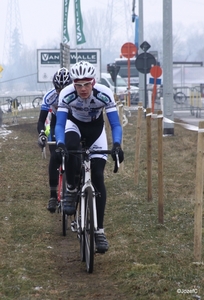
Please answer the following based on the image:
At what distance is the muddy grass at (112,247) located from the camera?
19.1 ft

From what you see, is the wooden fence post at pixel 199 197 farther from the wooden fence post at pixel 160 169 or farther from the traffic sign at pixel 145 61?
the traffic sign at pixel 145 61

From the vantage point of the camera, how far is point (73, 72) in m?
6.64

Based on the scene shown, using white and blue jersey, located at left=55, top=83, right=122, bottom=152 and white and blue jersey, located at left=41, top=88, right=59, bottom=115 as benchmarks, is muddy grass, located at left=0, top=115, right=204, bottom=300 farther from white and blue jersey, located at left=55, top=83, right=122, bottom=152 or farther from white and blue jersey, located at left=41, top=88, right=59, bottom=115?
white and blue jersey, located at left=41, top=88, right=59, bottom=115

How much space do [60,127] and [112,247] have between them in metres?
1.40

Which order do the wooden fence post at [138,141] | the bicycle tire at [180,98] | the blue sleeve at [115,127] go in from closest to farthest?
the blue sleeve at [115,127], the wooden fence post at [138,141], the bicycle tire at [180,98]

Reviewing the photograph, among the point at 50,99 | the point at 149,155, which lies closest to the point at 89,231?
the point at 50,99

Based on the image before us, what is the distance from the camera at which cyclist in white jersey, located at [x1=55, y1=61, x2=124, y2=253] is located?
6.63 metres

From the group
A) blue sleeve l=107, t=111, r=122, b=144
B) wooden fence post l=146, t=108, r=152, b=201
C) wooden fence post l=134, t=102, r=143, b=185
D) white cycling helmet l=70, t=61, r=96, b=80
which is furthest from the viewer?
wooden fence post l=134, t=102, r=143, b=185

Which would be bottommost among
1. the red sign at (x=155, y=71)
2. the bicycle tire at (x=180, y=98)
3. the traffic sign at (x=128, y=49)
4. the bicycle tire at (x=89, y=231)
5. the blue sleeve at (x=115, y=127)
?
the bicycle tire at (x=89, y=231)

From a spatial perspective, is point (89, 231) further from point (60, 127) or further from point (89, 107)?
point (89, 107)

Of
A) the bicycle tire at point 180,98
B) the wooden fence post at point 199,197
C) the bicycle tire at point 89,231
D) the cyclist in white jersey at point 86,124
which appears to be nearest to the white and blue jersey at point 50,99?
the cyclist in white jersey at point 86,124

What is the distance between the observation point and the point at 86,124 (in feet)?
23.2

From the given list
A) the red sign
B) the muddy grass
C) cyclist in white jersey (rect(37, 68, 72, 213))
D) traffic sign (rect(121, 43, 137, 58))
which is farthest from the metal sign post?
cyclist in white jersey (rect(37, 68, 72, 213))

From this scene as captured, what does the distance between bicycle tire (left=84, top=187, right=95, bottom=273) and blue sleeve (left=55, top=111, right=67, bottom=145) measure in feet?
1.73
